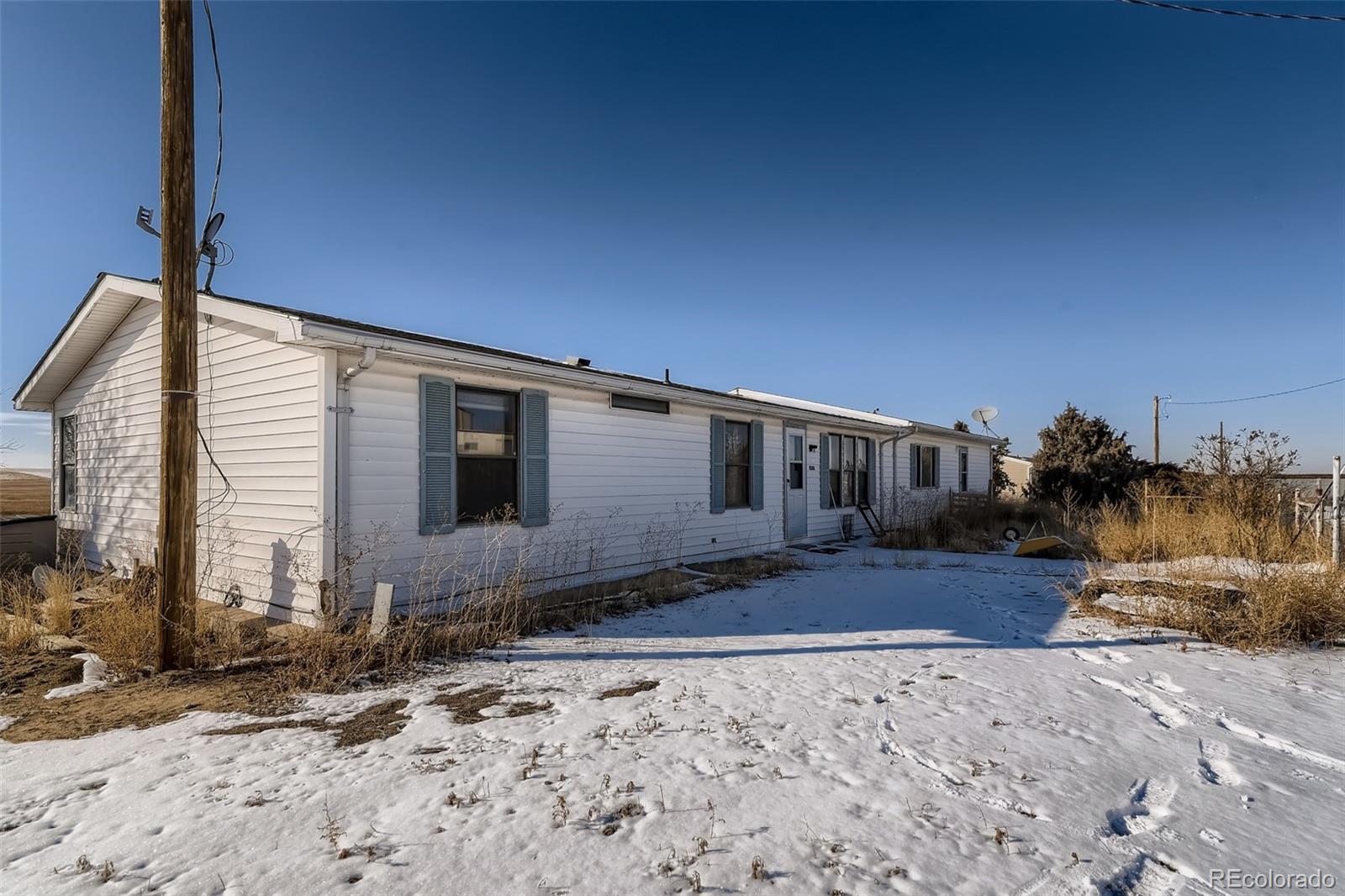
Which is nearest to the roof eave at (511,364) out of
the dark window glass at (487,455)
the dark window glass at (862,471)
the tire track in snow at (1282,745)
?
the dark window glass at (487,455)

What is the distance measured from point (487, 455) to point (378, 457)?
1.18 meters

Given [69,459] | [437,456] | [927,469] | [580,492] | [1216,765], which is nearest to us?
[1216,765]

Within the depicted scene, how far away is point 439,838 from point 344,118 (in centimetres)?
903

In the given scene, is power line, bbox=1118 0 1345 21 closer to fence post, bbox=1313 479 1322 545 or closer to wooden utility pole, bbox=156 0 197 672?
fence post, bbox=1313 479 1322 545

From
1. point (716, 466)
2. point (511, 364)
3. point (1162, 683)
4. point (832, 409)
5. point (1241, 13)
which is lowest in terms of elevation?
point (1162, 683)

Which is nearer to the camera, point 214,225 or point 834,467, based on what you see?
point 214,225

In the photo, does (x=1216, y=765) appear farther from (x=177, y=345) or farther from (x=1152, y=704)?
(x=177, y=345)

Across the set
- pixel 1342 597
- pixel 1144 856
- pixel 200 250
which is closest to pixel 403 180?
pixel 200 250

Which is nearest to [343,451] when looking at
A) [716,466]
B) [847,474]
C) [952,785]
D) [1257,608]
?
[952,785]

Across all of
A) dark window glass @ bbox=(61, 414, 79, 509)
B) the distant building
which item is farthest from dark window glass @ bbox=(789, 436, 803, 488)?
the distant building

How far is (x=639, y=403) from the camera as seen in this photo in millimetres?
8617

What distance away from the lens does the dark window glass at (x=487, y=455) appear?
21.6 feet

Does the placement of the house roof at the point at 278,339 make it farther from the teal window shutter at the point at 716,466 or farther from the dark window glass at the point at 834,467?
the dark window glass at the point at 834,467

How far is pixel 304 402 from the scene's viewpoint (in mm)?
5801
